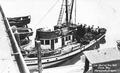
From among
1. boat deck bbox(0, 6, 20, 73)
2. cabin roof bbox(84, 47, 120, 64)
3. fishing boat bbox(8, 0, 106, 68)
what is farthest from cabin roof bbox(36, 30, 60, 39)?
boat deck bbox(0, 6, 20, 73)

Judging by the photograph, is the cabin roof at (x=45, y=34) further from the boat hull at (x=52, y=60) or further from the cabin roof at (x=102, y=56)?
the cabin roof at (x=102, y=56)

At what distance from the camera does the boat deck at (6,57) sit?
6.23 meters

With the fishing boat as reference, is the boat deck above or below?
above

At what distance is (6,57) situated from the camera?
721cm

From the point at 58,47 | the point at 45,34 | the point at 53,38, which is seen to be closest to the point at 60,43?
the point at 58,47

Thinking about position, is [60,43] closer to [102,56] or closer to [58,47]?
[58,47]

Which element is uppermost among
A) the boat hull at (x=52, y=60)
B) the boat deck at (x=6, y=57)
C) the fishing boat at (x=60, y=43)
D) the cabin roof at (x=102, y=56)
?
the boat deck at (x=6, y=57)

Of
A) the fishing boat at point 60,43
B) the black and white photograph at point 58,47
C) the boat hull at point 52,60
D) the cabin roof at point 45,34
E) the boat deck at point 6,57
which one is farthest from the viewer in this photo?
the cabin roof at point 45,34

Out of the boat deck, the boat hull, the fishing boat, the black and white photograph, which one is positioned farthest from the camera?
the fishing boat

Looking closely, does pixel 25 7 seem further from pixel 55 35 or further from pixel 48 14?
pixel 55 35

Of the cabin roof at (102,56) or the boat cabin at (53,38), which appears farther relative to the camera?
the boat cabin at (53,38)

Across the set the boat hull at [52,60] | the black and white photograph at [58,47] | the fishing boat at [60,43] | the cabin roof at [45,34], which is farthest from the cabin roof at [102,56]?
the cabin roof at [45,34]

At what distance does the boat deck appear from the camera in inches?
245

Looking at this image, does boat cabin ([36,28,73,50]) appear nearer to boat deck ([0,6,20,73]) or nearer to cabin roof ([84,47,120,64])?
cabin roof ([84,47,120,64])
